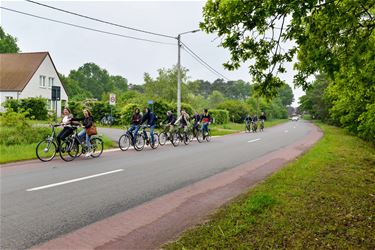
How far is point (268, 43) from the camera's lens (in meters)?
6.32

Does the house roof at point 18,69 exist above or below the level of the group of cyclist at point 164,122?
above

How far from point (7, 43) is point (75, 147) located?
2353 inches

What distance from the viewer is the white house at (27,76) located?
123 ft

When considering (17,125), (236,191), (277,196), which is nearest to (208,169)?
(236,191)

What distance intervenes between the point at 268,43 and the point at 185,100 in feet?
115

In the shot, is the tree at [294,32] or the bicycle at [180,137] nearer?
the tree at [294,32]

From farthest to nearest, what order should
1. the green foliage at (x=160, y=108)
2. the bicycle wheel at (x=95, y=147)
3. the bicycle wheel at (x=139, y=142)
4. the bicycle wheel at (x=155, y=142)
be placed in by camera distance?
the green foliage at (x=160, y=108), the bicycle wheel at (x=155, y=142), the bicycle wheel at (x=139, y=142), the bicycle wheel at (x=95, y=147)

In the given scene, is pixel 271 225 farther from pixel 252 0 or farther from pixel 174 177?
pixel 174 177

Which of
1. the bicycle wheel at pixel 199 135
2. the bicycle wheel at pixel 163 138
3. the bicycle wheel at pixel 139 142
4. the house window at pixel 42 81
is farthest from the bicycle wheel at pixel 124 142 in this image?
the house window at pixel 42 81

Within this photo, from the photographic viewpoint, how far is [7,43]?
2392 inches

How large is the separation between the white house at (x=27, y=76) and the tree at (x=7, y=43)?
1974 centimetres

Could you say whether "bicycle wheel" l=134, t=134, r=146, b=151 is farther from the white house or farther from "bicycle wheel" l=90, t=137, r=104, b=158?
the white house

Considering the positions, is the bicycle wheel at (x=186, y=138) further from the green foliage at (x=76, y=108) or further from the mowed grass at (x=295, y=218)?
the green foliage at (x=76, y=108)

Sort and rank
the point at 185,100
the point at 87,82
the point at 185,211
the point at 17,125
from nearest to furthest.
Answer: the point at 185,211, the point at 17,125, the point at 185,100, the point at 87,82
